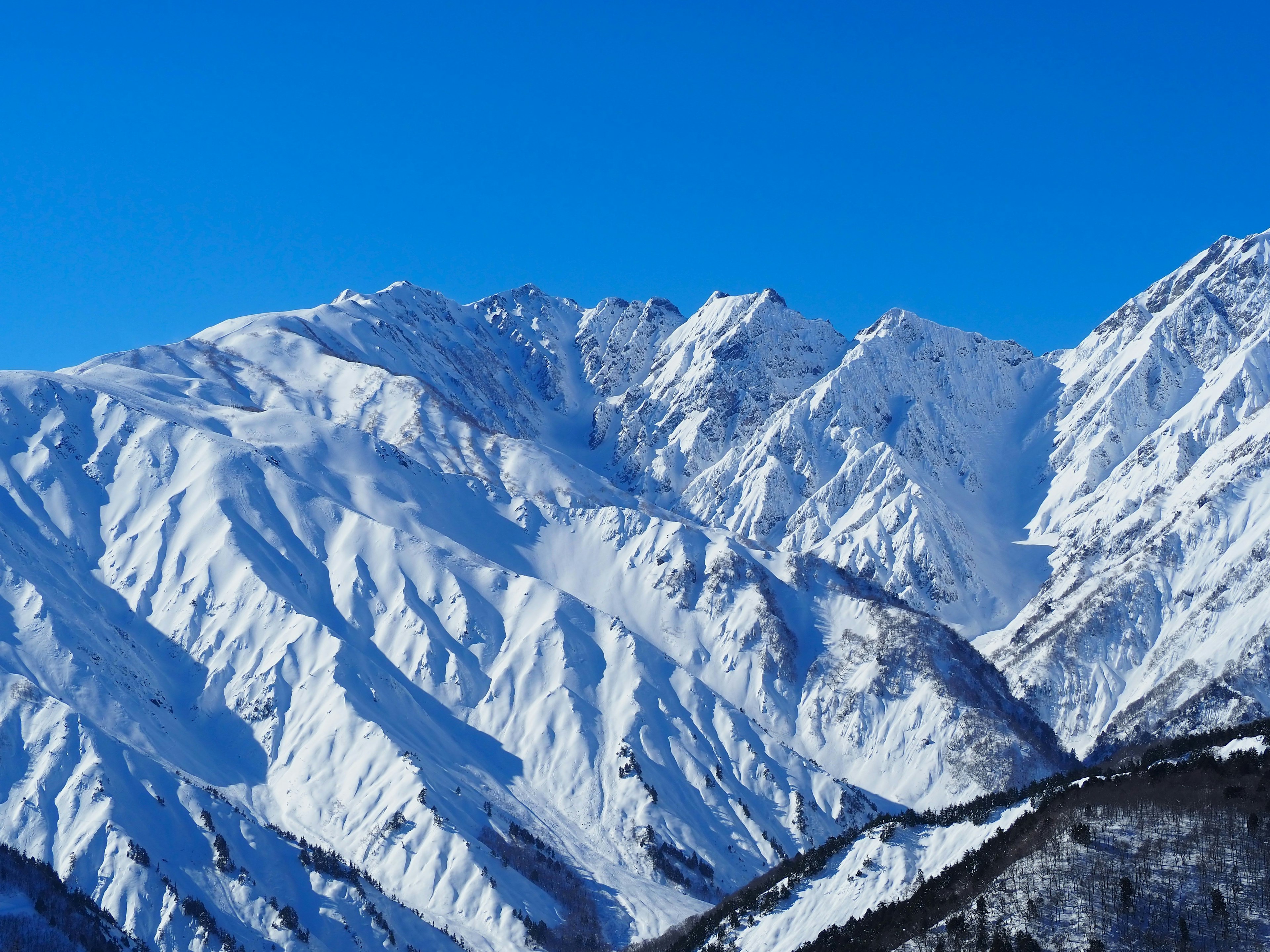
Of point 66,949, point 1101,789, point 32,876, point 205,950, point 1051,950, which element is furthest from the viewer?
point 205,950

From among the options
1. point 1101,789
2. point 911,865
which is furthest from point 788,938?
point 1101,789

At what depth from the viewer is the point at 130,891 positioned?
648ft

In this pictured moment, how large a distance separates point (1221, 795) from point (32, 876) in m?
135

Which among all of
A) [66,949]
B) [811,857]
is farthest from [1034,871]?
[66,949]

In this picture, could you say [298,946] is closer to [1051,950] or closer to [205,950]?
[205,950]

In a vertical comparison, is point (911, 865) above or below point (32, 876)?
above

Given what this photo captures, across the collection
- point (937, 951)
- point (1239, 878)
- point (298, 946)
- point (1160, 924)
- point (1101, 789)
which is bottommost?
point (298, 946)

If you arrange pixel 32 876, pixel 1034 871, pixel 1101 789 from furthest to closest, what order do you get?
pixel 32 876
pixel 1101 789
pixel 1034 871

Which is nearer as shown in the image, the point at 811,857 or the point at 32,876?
the point at 32,876

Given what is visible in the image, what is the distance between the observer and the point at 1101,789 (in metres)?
136

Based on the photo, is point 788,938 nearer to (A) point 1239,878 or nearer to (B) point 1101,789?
(B) point 1101,789

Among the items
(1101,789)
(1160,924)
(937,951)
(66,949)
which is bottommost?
(66,949)

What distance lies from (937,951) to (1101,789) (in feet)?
96.9

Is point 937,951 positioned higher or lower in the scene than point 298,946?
higher
